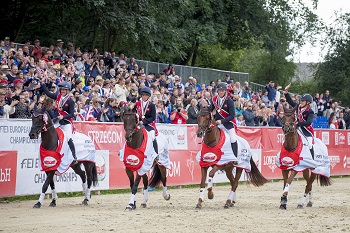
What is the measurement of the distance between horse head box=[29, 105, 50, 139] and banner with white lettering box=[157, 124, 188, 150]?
21.6 feet

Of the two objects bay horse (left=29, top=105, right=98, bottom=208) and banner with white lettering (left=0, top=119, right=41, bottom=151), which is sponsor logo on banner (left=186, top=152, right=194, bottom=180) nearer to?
bay horse (left=29, top=105, right=98, bottom=208)

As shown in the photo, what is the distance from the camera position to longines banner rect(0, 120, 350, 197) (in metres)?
17.7

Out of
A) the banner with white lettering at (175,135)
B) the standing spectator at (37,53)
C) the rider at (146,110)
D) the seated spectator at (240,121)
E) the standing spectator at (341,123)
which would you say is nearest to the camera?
the rider at (146,110)

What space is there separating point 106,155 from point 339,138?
556 inches

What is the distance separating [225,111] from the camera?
16.9 meters

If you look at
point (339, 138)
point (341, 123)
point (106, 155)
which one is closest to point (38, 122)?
point (106, 155)

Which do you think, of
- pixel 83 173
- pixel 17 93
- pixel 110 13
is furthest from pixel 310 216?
pixel 110 13

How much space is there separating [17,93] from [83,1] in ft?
31.8

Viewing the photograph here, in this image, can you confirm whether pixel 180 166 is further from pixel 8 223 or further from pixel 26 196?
pixel 8 223

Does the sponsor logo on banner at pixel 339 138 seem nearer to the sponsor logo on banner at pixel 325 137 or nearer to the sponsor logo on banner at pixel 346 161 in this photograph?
the sponsor logo on banner at pixel 325 137

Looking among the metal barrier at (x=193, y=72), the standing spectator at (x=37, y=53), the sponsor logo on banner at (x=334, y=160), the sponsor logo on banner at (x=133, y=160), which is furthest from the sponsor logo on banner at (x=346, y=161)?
the sponsor logo on banner at (x=133, y=160)

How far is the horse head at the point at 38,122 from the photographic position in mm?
15688

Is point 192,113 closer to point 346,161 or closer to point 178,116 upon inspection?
point 178,116

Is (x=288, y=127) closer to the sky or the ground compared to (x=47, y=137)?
closer to the sky
